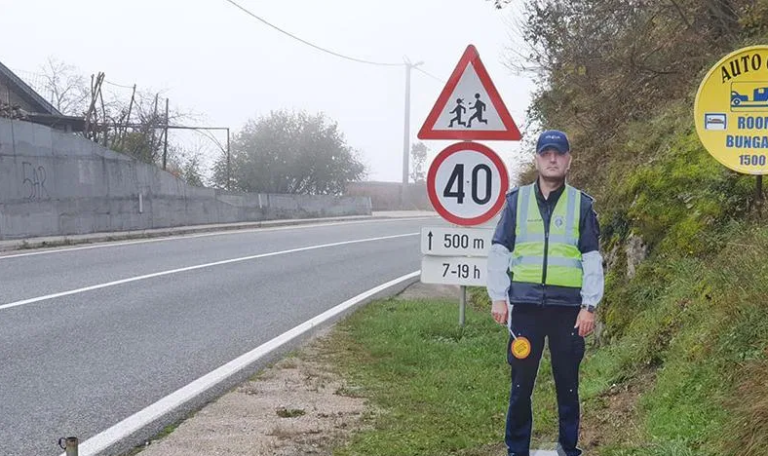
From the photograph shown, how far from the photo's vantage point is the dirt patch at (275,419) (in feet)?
14.7

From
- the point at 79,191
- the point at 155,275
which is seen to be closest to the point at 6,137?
the point at 79,191

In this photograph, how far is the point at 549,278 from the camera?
374 cm

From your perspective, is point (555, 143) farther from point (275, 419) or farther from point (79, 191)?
point (79, 191)

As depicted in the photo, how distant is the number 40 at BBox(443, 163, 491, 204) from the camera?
6.52 meters

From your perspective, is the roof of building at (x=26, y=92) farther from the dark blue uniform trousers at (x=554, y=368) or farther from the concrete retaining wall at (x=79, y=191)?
the dark blue uniform trousers at (x=554, y=368)

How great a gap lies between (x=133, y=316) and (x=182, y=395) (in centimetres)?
354

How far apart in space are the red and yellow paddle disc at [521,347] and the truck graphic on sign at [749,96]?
84.6 inches

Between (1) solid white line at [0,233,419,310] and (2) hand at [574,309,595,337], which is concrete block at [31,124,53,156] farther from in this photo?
(2) hand at [574,309,595,337]

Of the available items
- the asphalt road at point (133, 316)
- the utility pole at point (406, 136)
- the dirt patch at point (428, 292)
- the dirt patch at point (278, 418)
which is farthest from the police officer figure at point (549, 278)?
the utility pole at point (406, 136)

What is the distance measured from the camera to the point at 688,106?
7.77 meters

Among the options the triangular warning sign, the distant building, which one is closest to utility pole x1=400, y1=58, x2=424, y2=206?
the distant building

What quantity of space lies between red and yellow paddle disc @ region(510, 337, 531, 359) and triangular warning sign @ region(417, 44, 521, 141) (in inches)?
115

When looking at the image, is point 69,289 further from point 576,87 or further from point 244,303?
point 576,87

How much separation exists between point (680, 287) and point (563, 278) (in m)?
1.64
